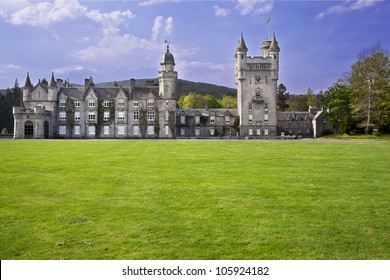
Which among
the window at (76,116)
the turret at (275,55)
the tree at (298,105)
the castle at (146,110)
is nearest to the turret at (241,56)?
the castle at (146,110)

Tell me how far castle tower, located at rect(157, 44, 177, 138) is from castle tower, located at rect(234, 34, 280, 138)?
15.1m

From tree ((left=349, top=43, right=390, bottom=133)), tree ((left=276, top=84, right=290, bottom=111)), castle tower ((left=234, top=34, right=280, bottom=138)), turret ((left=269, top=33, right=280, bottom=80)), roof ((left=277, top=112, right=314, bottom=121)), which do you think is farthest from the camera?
tree ((left=276, top=84, right=290, bottom=111))

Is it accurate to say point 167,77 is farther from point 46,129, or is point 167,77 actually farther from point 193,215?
point 193,215

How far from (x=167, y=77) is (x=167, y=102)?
4.81 metres

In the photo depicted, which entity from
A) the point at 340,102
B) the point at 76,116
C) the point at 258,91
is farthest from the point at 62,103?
the point at 340,102

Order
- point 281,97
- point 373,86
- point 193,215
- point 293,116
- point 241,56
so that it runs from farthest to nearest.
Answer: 1. point 281,97
2. point 293,116
3. point 241,56
4. point 373,86
5. point 193,215

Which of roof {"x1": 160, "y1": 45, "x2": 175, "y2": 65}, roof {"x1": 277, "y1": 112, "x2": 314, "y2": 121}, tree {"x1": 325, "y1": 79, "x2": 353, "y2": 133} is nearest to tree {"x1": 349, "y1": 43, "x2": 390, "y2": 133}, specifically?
tree {"x1": 325, "y1": 79, "x2": 353, "y2": 133}

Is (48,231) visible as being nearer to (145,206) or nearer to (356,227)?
(145,206)

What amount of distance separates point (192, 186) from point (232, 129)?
64478 millimetres

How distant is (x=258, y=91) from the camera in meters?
74.6

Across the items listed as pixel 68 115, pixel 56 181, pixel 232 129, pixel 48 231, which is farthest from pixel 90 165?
pixel 232 129

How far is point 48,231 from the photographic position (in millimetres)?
7578

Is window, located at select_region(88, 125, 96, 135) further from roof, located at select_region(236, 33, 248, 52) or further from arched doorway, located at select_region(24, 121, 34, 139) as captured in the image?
roof, located at select_region(236, 33, 248, 52)

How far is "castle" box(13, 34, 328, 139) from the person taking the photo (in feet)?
218
